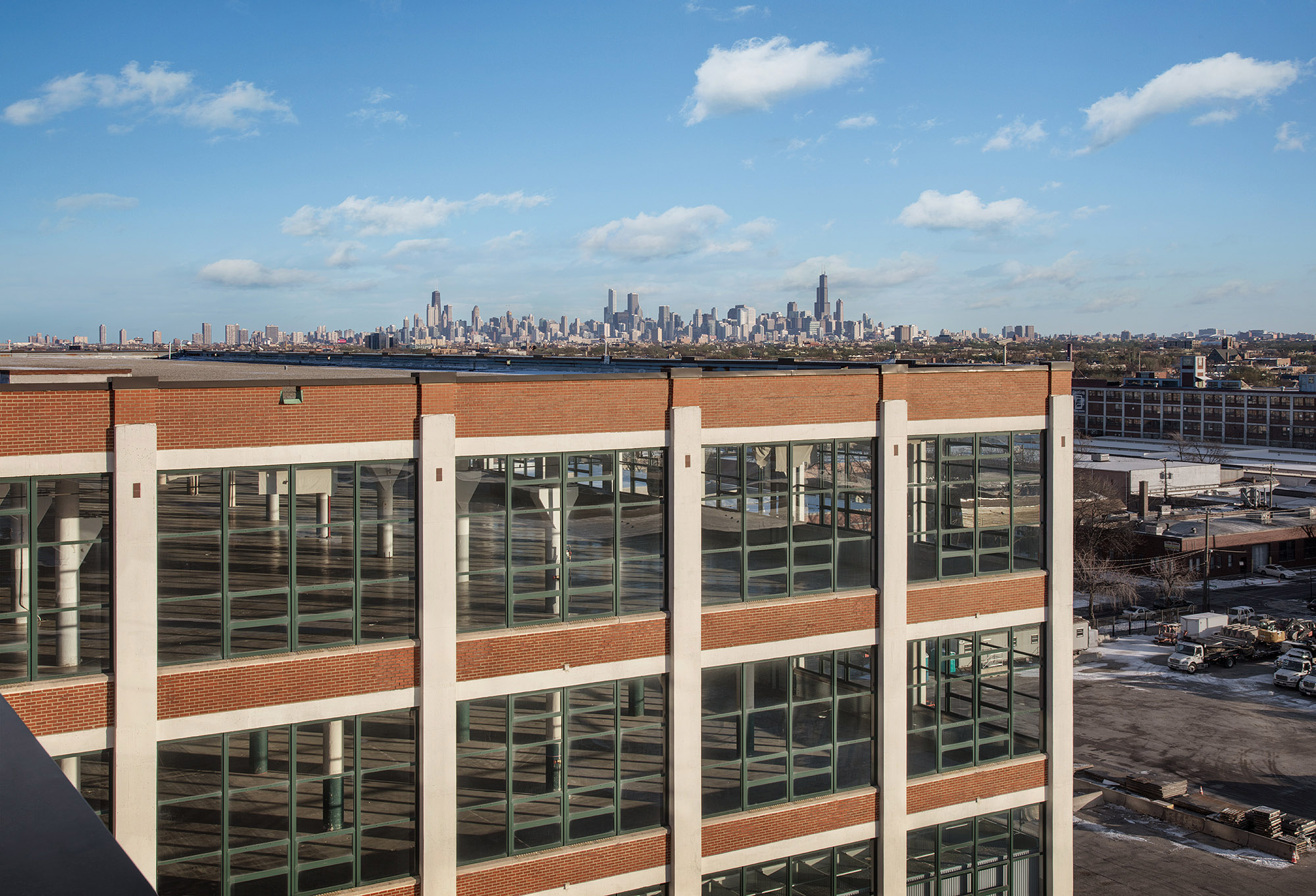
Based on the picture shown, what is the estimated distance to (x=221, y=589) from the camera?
45.5 feet

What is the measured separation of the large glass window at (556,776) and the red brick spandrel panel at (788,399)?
470 centimetres

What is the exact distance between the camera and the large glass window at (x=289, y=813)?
14.0 meters

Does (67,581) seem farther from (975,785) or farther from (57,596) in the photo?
(975,785)

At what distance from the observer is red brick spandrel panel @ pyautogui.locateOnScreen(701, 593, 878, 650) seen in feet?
56.4

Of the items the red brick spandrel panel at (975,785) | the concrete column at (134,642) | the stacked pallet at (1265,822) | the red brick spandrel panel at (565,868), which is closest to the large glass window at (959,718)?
the red brick spandrel panel at (975,785)

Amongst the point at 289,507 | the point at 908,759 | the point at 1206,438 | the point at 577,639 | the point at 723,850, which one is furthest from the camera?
the point at 1206,438

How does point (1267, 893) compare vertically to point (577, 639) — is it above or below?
below

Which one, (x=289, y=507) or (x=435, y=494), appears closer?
(x=289, y=507)

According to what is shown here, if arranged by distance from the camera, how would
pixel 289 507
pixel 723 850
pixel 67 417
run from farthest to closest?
pixel 723 850 → pixel 289 507 → pixel 67 417

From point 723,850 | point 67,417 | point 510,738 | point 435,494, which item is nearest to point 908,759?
point 723,850

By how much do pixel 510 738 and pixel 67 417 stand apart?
7.60m

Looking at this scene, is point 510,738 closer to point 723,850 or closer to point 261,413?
point 723,850

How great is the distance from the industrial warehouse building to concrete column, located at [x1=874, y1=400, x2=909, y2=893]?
0.05 meters

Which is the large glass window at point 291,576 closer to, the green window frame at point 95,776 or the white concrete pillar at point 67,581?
the white concrete pillar at point 67,581
